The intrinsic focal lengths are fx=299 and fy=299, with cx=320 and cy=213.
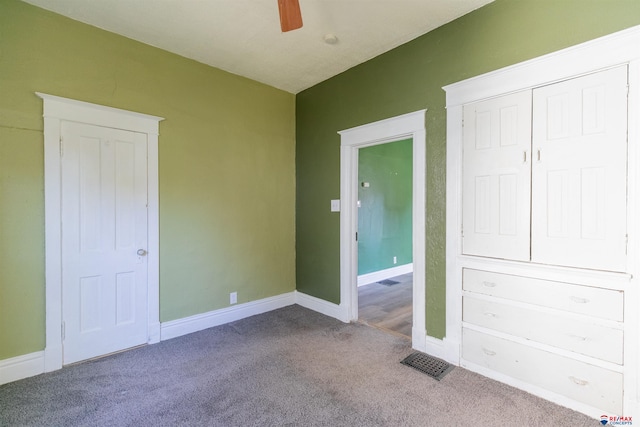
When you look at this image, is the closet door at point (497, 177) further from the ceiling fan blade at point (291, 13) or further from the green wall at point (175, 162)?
the green wall at point (175, 162)

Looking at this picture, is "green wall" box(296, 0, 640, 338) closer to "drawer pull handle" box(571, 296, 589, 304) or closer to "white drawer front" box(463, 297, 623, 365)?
"white drawer front" box(463, 297, 623, 365)

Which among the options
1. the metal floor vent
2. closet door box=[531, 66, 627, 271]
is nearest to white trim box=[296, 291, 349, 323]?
the metal floor vent

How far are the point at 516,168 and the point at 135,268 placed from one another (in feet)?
11.2

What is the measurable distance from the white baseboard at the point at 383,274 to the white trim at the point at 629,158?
2602mm

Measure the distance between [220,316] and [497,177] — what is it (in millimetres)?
3125

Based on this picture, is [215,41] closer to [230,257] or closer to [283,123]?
[283,123]

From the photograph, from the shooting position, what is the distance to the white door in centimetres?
253

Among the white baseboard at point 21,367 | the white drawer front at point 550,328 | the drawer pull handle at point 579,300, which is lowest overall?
the white baseboard at point 21,367

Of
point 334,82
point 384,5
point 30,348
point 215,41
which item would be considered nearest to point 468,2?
point 384,5

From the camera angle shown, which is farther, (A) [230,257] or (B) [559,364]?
(A) [230,257]

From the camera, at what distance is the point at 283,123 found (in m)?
4.03

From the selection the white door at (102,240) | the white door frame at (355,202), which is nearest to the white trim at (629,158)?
the white door frame at (355,202)

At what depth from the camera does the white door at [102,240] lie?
2.53m

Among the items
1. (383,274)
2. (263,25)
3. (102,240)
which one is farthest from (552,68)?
(383,274)
